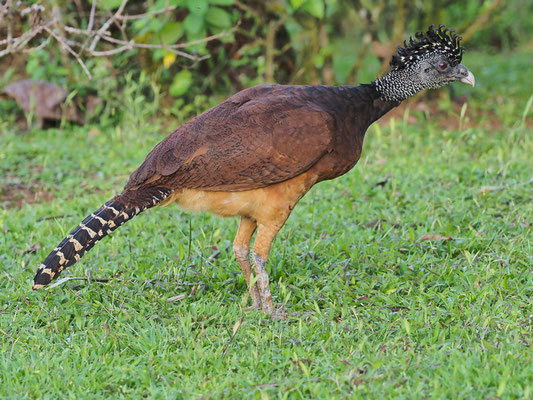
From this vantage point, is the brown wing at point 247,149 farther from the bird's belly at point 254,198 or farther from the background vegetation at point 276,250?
the background vegetation at point 276,250

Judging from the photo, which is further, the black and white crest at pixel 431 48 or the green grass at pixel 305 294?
the black and white crest at pixel 431 48

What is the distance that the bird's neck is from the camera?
15.4ft

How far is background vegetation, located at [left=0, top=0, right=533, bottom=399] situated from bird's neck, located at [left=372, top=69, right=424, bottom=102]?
1.12m

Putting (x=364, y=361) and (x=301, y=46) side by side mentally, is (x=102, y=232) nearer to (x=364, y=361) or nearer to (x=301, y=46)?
(x=364, y=361)

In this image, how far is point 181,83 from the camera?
8570 mm

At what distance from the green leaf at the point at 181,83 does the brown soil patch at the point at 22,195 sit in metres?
2.32

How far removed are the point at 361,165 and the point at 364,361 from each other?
376 cm

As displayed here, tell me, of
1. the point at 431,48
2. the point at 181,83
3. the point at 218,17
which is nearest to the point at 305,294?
the point at 431,48

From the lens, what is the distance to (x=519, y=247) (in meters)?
4.89

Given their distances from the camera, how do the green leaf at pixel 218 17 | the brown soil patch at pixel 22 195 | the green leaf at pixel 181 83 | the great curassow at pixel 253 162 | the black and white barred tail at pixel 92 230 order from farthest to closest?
the green leaf at pixel 181 83, the green leaf at pixel 218 17, the brown soil patch at pixel 22 195, the great curassow at pixel 253 162, the black and white barred tail at pixel 92 230

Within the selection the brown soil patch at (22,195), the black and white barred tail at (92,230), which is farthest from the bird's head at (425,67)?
the brown soil patch at (22,195)

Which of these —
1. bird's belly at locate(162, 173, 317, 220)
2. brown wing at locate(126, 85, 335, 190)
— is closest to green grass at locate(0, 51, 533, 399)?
bird's belly at locate(162, 173, 317, 220)

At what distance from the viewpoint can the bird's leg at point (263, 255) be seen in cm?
442

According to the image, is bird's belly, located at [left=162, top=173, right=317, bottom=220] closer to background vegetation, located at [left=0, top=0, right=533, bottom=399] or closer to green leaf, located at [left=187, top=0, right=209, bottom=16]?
background vegetation, located at [left=0, top=0, right=533, bottom=399]
